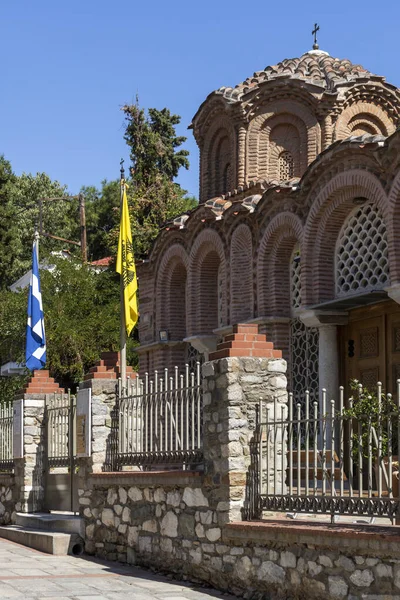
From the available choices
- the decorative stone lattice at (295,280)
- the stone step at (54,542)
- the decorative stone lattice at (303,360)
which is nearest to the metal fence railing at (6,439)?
the stone step at (54,542)

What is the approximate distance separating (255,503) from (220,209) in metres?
10.8

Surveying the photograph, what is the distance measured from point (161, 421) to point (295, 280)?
7092 mm

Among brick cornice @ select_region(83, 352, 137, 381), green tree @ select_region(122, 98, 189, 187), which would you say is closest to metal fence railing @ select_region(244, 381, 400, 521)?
brick cornice @ select_region(83, 352, 137, 381)

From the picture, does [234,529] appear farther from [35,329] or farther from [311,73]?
[311,73]

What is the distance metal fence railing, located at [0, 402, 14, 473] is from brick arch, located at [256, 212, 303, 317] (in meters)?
4.53

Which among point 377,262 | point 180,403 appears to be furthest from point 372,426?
point 377,262

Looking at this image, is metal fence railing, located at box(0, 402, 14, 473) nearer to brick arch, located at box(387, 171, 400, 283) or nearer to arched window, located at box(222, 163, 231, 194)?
brick arch, located at box(387, 171, 400, 283)

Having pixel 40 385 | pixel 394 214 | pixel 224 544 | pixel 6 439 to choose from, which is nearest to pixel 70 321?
pixel 6 439

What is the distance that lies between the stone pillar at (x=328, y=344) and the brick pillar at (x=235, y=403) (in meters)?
6.43

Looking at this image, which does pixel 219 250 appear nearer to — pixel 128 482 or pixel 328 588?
pixel 128 482

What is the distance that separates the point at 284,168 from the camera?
20.9 m

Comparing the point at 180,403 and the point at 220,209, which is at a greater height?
the point at 220,209

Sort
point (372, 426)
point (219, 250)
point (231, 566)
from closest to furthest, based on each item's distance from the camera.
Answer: point (372, 426), point (231, 566), point (219, 250)

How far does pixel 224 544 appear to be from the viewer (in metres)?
9.86
